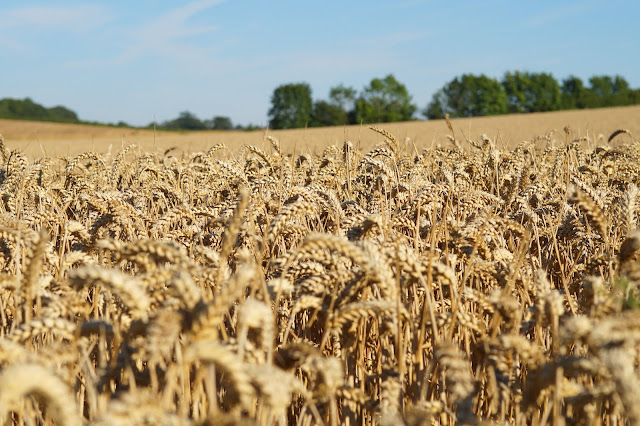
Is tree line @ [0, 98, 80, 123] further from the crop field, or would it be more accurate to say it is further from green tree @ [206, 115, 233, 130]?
the crop field

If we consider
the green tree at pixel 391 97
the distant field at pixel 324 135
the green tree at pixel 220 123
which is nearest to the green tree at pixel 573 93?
the green tree at pixel 391 97

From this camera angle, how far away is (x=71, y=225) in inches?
76.4

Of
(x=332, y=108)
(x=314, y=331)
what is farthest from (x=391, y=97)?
(x=314, y=331)

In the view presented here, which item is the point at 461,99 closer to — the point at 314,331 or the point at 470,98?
the point at 470,98

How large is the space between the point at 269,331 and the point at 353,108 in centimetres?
8005

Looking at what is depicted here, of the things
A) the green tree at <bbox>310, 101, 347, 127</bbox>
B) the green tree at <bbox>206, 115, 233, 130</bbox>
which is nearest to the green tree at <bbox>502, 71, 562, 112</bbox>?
the green tree at <bbox>310, 101, 347, 127</bbox>

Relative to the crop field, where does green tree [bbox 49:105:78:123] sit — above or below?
above

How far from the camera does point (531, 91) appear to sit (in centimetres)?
8112

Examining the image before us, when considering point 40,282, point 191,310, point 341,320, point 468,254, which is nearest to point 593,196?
point 468,254

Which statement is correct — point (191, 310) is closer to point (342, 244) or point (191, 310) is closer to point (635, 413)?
point (342, 244)

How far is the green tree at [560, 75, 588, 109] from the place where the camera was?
77.1 m

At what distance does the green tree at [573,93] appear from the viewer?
77.1 metres

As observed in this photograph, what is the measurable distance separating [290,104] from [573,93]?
132 feet

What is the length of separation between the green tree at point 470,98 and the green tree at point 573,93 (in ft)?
27.8
